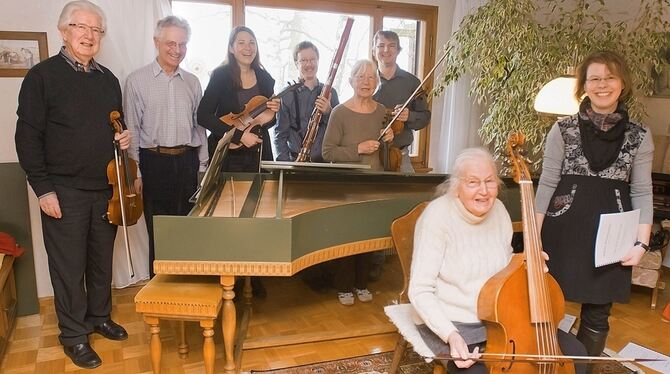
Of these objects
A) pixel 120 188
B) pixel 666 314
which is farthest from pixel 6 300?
pixel 666 314

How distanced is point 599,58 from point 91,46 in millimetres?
1915

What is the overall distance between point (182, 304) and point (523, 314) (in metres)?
1.16

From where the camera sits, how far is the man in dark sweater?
6.65 ft

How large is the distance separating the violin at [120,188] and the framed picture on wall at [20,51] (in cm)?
86

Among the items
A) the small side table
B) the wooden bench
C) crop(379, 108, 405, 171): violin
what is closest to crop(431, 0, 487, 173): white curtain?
crop(379, 108, 405, 171): violin

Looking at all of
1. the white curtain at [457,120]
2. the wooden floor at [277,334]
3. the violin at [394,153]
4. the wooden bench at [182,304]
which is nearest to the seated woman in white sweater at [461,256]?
the wooden bench at [182,304]

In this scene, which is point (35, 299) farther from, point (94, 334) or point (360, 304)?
point (360, 304)

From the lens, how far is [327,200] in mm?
2354

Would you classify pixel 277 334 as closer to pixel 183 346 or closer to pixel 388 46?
→ pixel 183 346

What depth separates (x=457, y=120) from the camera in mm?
3861

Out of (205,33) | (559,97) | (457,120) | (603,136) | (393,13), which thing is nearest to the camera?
(603,136)

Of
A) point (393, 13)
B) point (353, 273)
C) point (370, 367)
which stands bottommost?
point (370, 367)

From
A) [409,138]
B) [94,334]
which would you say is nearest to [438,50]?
[409,138]

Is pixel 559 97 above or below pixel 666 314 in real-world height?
above
